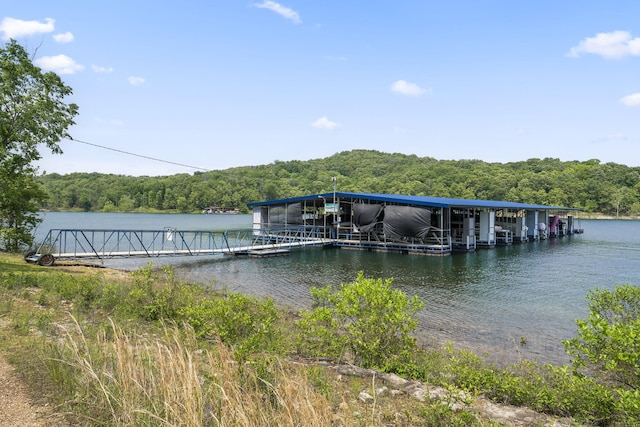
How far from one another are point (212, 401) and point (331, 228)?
1181 inches

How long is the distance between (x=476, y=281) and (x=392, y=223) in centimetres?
1153

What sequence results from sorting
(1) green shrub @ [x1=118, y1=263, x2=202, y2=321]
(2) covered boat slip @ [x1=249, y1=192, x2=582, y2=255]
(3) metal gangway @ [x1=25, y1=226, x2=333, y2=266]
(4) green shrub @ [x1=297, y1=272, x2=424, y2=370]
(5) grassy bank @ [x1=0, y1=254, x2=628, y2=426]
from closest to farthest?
1. (5) grassy bank @ [x1=0, y1=254, x2=628, y2=426]
2. (4) green shrub @ [x1=297, y1=272, x2=424, y2=370]
3. (1) green shrub @ [x1=118, y1=263, x2=202, y2=321]
4. (3) metal gangway @ [x1=25, y1=226, x2=333, y2=266]
5. (2) covered boat slip @ [x1=249, y1=192, x2=582, y2=255]

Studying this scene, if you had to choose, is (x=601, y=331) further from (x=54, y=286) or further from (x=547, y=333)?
(x=54, y=286)

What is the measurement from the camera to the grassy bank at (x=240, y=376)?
3.55 metres

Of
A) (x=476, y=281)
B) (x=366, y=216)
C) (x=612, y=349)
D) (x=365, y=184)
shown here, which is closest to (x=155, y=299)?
(x=612, y=349)

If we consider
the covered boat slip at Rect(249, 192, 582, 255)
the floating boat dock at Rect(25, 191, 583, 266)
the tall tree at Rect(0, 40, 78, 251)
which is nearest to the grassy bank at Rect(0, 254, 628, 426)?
the tall tree at Rect(0, 40, 78, 251)

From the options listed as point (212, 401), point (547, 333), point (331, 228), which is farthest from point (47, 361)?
point (331, 228)

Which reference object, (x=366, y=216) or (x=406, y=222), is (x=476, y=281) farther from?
(x=366, y=216)

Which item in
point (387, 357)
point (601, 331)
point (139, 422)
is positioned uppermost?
point (601, 331)

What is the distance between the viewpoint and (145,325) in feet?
24.2

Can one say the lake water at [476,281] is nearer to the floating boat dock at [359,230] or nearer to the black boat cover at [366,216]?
the floating boat dock at [359,230]

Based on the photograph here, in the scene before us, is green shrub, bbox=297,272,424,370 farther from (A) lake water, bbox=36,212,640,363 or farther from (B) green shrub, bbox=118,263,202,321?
(A) lake water, bbox=36,212,640,363

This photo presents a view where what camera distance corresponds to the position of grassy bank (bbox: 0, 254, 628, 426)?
11.7ft

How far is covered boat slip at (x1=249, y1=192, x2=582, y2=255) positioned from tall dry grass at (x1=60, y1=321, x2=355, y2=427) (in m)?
25.2
